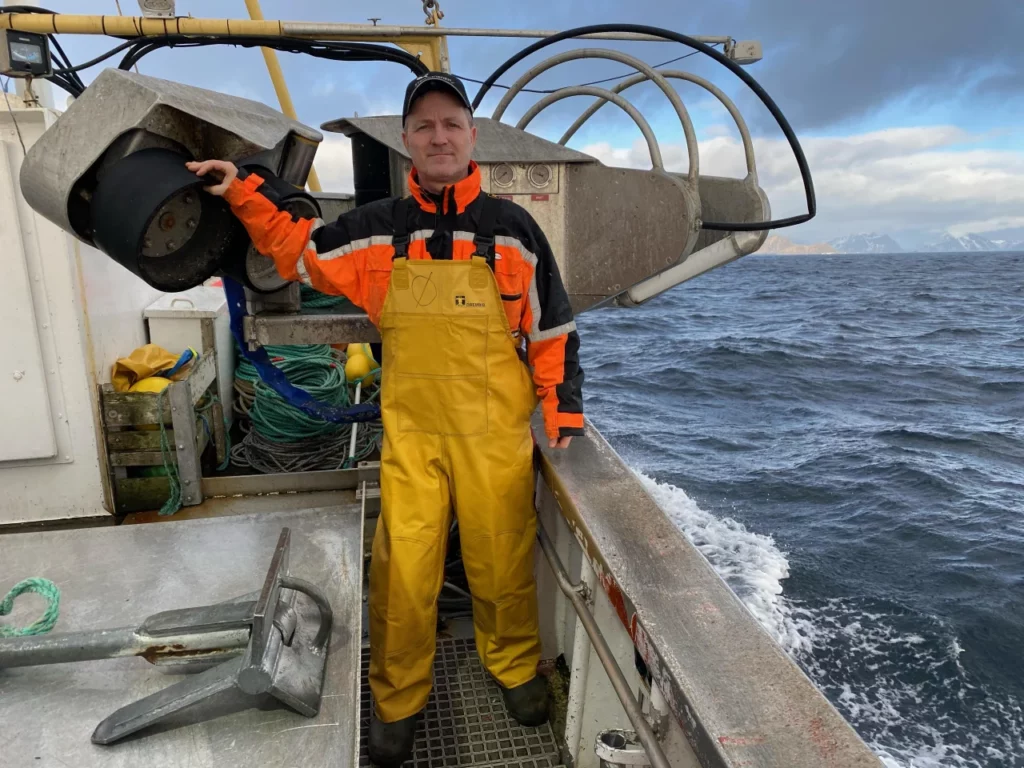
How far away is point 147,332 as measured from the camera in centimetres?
387

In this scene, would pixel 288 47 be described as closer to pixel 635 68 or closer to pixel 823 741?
pixel 635 68

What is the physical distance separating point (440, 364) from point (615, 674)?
99cm

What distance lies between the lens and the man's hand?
1926 millimetres

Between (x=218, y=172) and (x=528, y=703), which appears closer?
(x=218, y=172)

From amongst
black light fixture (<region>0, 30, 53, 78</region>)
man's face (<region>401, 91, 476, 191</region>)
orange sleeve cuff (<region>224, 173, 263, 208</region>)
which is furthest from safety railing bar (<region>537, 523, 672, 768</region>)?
black light fixture (<region>0, 30, 53, 78</region>)

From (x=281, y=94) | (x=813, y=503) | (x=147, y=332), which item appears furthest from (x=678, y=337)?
(x=147, y=332)

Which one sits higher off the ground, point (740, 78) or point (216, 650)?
point (740, 78)

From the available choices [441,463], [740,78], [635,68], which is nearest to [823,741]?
[441,463]

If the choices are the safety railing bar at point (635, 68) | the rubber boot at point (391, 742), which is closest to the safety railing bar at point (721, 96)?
the safety railing bar at point (635, 68)

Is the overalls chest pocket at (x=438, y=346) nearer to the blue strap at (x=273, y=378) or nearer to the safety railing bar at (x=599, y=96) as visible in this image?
the blue strap at (x=273, y=378)

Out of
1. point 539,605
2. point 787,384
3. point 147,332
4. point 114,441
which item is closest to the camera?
point 539,605

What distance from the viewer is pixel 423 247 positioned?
7.20 ft

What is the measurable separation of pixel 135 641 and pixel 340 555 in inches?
26.3

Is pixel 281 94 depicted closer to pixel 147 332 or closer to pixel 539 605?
pixel 147 332
